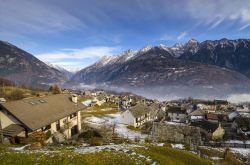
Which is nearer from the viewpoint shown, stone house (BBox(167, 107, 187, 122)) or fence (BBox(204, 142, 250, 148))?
fence (BBox(204, 142, 250, 148))

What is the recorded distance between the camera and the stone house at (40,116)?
43.8m

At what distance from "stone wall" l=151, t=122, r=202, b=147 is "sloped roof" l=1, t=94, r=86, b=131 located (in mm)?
25519

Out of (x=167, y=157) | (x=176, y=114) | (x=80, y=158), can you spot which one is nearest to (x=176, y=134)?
(x=167, y=157)

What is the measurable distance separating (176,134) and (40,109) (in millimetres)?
41177

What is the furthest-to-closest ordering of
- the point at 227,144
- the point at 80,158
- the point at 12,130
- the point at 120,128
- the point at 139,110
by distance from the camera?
1. the point at 139,110
2. the point at 120,128
3. the point at 227,144
4. the point at 12,130
5. the point at 80,158

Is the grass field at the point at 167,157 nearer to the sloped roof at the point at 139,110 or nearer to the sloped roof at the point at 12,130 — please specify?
the sloped roof at the point at 12,130

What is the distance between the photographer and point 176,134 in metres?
74.6

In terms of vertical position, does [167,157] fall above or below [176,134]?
above

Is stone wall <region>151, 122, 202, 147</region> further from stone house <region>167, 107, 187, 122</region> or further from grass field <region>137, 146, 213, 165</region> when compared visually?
stone house <region>167, 107, 187, 122</region>

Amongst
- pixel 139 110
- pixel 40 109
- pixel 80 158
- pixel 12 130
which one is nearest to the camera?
pixel 80 158

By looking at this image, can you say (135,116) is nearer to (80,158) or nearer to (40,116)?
(40,116)

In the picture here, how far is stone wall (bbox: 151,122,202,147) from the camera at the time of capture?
7356cm

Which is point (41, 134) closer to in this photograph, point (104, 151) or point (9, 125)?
point (9, 125)

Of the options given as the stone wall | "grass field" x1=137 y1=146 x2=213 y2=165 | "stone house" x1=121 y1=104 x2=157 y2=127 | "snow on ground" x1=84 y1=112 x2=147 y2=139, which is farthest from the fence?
"grass field" x1=137 y1=146 x2=213 y2=165
